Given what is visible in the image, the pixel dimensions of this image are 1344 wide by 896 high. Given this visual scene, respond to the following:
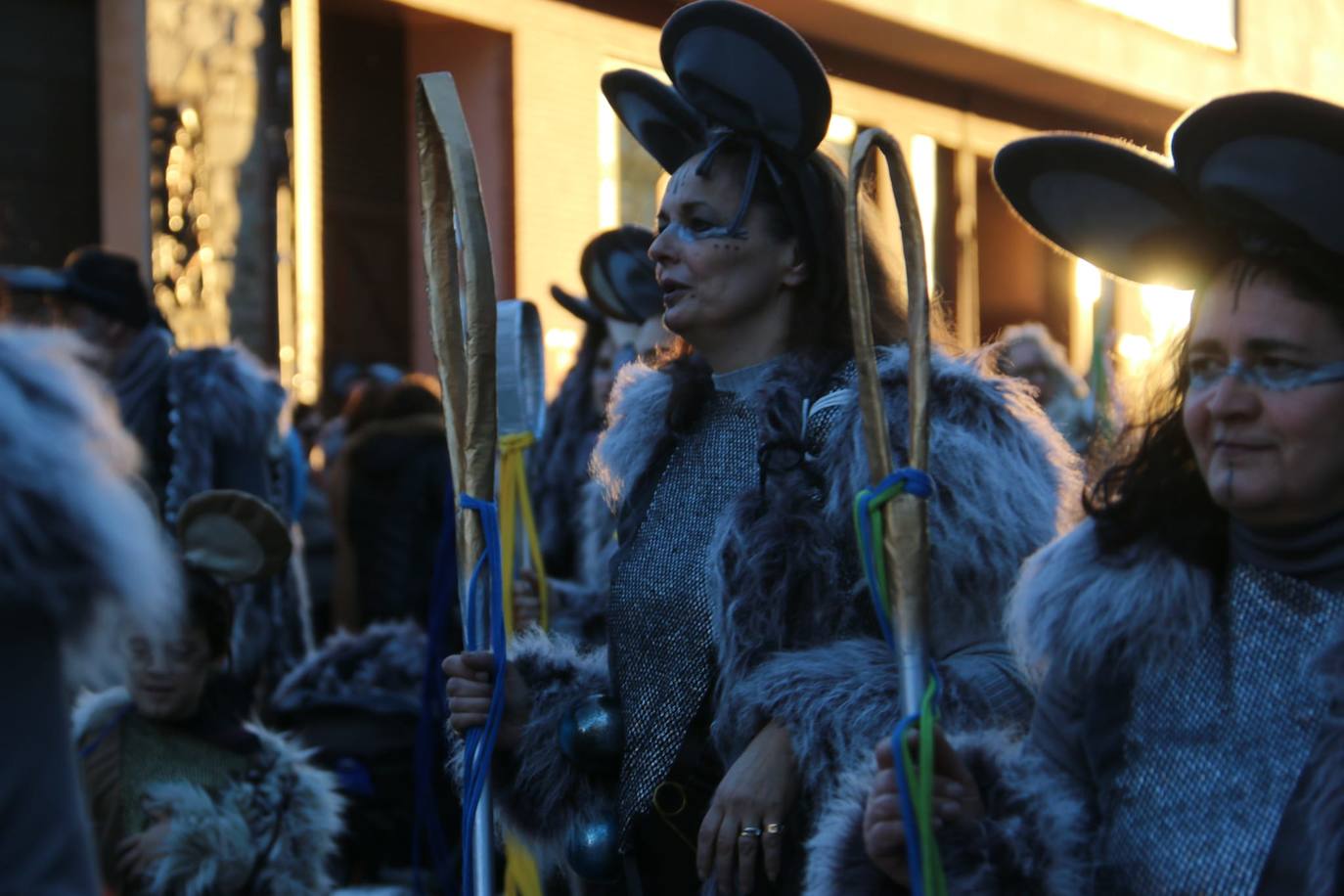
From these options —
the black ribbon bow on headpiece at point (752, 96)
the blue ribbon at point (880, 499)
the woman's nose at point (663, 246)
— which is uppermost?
the black ribbon bow on headpiece at point (752, 96)

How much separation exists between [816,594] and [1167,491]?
58cm

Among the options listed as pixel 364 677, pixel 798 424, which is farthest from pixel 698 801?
pixel 364 677

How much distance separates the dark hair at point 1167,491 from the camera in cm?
211

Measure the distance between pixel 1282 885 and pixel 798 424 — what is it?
1.02 meters

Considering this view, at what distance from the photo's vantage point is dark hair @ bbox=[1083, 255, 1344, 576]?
2111mm

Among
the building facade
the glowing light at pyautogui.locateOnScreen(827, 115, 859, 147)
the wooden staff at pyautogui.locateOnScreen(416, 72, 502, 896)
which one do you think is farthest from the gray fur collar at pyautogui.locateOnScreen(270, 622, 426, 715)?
the glowing light at pyautogui.locateOnScreen(827, 115, 859, 147)

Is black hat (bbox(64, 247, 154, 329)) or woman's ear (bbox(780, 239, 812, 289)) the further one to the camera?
black hat (bbox(64, 247, 154, 329))

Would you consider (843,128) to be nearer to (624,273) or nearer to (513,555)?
(624,273)

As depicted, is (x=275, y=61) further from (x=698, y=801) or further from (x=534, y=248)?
(x=698, y=801)

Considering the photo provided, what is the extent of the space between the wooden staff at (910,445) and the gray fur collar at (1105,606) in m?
0.15

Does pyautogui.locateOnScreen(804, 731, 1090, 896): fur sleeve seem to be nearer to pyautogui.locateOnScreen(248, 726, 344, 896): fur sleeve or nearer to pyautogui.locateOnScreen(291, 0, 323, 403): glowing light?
pyautogui.locateOnScreen(248, 726, 344, 896): fur sleeve

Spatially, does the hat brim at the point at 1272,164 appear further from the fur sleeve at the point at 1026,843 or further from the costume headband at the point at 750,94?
the costume headband at the point at 750,94

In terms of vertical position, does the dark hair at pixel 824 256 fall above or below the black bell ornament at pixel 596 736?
above

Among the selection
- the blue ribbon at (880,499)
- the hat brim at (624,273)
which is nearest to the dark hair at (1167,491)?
the blue ribbon at (880,499)
